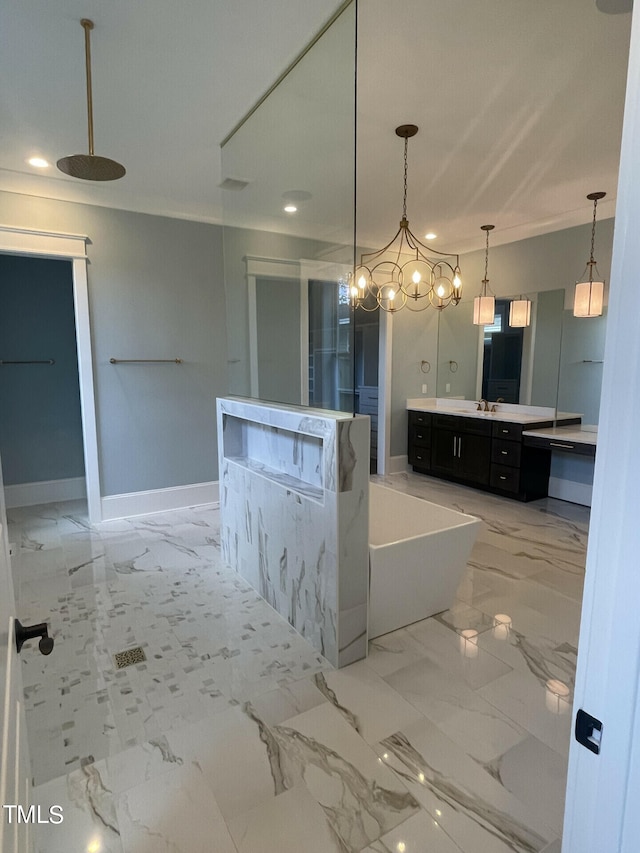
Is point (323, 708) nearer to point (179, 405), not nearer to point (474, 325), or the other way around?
point (179, 405)

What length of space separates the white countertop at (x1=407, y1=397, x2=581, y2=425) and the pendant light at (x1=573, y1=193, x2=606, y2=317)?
3.34ft

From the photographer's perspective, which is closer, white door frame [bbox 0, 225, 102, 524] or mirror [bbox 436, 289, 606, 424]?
white door frame [bbox 0, 225, 102, 524]

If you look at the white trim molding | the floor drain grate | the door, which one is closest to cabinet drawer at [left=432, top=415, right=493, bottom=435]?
the floor drain grate

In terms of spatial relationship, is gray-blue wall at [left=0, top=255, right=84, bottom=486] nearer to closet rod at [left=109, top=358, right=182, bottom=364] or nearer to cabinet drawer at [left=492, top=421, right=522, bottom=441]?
closet rod at [left=109, top=358, right=182, bottom=364]

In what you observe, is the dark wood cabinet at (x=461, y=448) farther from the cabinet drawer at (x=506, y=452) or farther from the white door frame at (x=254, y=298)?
the white door frame at (x=254, y=298)

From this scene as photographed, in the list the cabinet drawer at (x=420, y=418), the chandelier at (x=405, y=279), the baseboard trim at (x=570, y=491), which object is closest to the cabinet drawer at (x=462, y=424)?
the cabinet drawer at (x=420, y=418)

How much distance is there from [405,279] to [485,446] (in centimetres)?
246

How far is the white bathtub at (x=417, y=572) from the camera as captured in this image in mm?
2243

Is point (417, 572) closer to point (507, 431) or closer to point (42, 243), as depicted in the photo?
point (507, 431)

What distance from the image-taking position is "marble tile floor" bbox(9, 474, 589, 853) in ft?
4.58

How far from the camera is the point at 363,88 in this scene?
239 cm

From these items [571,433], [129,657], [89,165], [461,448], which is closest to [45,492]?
[129,657]

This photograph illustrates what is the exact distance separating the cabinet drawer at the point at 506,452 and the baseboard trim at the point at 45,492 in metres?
4.26

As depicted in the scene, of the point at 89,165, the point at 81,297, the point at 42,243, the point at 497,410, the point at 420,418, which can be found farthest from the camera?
the point at 420,418
